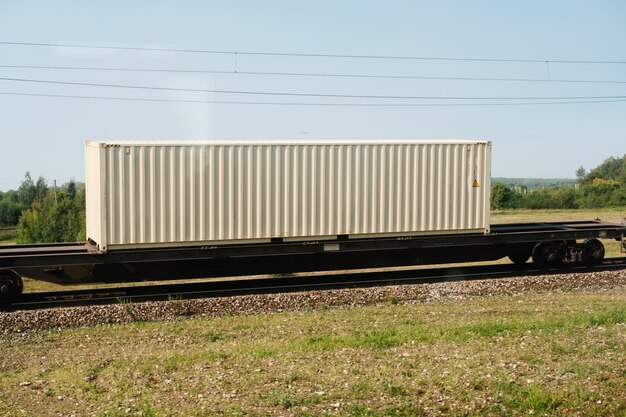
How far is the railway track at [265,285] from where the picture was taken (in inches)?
541

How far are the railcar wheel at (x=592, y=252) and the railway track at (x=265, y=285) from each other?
0.24 m

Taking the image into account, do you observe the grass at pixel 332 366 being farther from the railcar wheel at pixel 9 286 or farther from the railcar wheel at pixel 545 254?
the railcar wheel at pixel 545 254

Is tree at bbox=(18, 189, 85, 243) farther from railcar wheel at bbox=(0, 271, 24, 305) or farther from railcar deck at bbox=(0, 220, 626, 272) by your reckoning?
railcar wheel at bbox=(0, 271, 24, 305)

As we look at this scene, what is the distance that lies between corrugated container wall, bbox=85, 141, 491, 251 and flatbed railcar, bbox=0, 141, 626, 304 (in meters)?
0.02

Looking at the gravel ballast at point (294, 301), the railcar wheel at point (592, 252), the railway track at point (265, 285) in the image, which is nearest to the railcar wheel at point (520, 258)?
the railway track at point (265, 285)

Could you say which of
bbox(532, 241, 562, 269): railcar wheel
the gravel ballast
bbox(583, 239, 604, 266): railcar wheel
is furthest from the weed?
bbox(583, 239, 604, 266): railcar wheel

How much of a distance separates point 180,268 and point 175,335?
3934 millimetres

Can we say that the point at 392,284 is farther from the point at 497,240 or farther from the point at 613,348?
the point at 613,348

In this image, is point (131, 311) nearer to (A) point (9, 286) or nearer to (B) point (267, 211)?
(A) point (9, 286)

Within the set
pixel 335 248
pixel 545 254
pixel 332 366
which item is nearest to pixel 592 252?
pixel 545 254

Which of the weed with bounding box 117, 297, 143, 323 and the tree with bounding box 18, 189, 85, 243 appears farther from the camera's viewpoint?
the tree with bounding box 18, 189, 85, 243

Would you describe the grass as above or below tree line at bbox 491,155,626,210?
below

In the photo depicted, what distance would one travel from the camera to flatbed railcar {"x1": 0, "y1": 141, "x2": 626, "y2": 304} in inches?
548

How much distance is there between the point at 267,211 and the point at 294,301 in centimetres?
218
